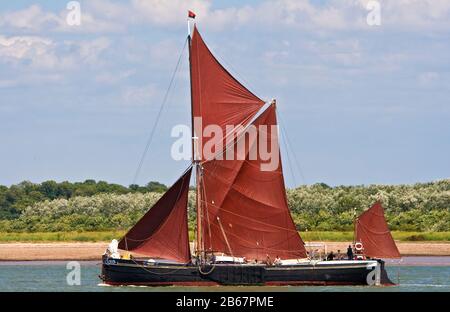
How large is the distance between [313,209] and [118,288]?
57.2 meters

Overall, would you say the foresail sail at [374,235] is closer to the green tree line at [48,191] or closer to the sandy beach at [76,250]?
the sandy beach at [76,250]

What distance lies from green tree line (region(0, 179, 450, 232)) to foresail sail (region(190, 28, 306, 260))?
127ft

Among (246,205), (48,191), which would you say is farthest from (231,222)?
(48,191)

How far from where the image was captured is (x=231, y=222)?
7638 cm

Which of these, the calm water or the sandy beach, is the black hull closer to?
the calm water

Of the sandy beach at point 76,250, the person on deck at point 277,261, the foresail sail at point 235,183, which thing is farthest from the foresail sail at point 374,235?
the sandy beach at point 76,250

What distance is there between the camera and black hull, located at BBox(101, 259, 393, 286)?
75.4m

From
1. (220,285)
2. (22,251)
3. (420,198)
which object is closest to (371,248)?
(220,285)

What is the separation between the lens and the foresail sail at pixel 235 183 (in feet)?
250

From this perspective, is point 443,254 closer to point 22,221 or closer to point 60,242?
point 60,242

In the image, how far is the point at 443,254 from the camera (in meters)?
108

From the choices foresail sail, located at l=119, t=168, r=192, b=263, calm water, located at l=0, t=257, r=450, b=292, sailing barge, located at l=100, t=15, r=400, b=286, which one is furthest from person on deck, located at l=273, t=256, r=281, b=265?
foresail sail, located at l=119, t=168, r=192, b=263

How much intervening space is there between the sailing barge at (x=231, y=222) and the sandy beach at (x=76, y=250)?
95.6 feet

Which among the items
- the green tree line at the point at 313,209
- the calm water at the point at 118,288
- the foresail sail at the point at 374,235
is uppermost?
the green tree line at the point at 313,209
